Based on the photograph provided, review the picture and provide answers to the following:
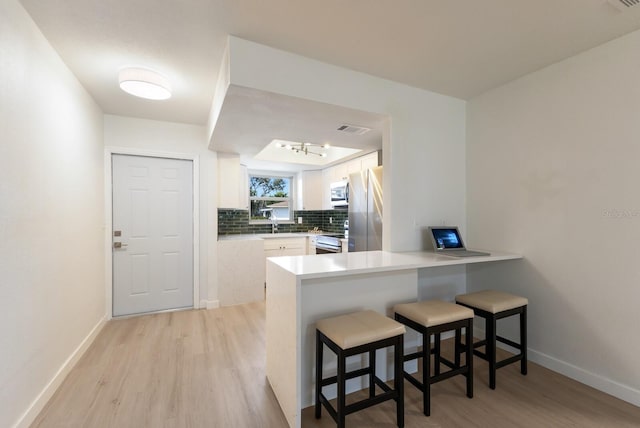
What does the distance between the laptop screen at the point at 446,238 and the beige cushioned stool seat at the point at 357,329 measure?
1.06 metres

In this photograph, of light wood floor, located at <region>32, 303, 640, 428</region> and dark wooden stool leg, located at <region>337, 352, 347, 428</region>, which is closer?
dark wooden stool leg, located at <region>337, 352, 347, 428</region>

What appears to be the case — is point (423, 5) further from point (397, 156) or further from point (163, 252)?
point (163, 252)

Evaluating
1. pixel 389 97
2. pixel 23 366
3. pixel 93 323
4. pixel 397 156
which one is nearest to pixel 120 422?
pixel 23 366

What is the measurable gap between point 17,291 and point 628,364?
3.82m

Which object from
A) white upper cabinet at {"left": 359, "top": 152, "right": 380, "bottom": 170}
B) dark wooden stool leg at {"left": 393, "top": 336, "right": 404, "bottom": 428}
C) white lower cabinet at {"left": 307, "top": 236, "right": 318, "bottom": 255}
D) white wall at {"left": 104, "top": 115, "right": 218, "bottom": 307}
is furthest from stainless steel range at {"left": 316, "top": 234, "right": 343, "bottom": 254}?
dark wooden stool leg at {"left": 393, "top": 336, "right": 404, "bottom": 428}

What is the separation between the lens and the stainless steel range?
14.1 feet

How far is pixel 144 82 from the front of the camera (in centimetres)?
228

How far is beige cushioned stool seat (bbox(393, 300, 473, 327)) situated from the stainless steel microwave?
2442 mm

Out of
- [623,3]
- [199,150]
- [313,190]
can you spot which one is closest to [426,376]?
[623,3]

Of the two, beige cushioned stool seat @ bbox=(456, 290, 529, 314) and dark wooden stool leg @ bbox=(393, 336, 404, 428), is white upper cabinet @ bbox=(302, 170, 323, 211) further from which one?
dark wooden stool leg @ bbox=(393, 336, 404, 428)

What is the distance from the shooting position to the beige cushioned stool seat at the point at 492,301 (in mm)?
2037

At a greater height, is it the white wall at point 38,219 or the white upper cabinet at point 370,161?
the white upper cabinet at point 370,161

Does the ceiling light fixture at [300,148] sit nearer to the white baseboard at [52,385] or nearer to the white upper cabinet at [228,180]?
the white upper cabinet at [228,180]

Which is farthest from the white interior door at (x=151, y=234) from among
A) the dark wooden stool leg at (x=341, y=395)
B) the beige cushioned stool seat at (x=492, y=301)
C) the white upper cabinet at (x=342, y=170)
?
the beige cushioned stool seat at (x=492, y=301)
